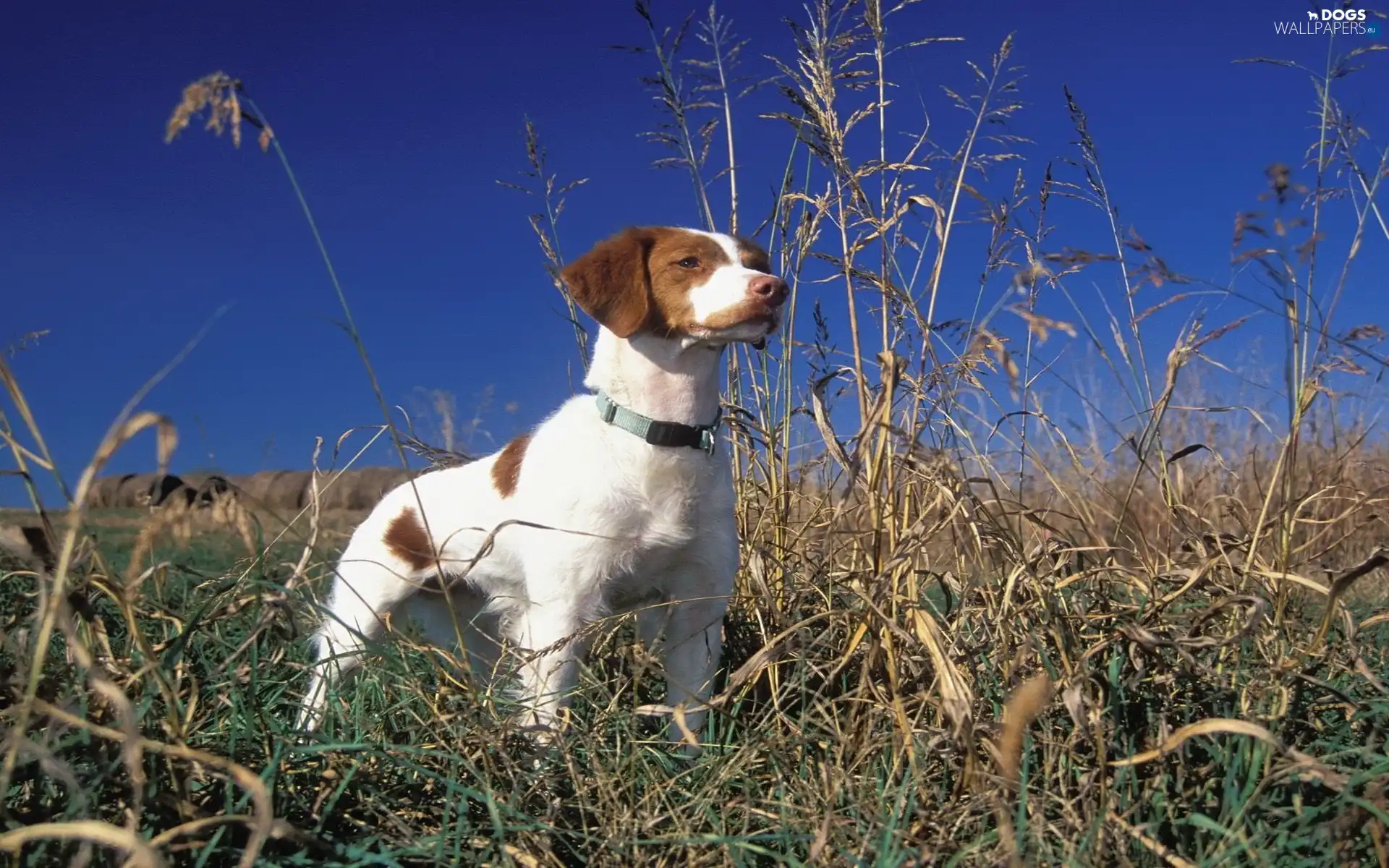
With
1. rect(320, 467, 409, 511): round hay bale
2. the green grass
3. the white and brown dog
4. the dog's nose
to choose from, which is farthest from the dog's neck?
rect(320, 467, 409, 511): round hay bale

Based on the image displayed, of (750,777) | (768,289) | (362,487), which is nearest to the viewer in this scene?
(750,777)

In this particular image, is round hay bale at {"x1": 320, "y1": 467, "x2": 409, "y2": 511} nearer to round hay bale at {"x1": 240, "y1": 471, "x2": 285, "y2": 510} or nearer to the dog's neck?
round hay bale at {"x1": 240, "y1": 471, "x2": 285, "y2": 510}

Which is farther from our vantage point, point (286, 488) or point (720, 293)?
point (286, 488)

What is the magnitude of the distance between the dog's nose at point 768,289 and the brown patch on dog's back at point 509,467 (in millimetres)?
838

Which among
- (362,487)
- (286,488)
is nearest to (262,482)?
(286,488)

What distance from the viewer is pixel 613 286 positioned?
2.74 meters

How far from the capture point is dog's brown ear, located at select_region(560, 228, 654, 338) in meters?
2.70

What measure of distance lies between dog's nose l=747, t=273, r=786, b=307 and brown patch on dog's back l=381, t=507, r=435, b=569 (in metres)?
1.25

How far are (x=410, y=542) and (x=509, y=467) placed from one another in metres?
0.41

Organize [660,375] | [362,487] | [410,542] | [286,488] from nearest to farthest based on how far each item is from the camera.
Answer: [660,375] < [410,542] < [362,487] < [286,488]

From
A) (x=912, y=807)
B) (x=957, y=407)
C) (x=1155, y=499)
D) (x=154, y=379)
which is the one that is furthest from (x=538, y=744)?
(x=1155, y=499)

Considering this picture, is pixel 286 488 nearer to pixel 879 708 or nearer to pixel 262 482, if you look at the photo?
pixel 262 482

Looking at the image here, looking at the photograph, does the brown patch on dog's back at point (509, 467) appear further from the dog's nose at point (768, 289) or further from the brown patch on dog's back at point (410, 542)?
the dog's nose at point (768, 289)

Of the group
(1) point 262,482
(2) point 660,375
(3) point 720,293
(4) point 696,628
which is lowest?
(1) point 262,482
